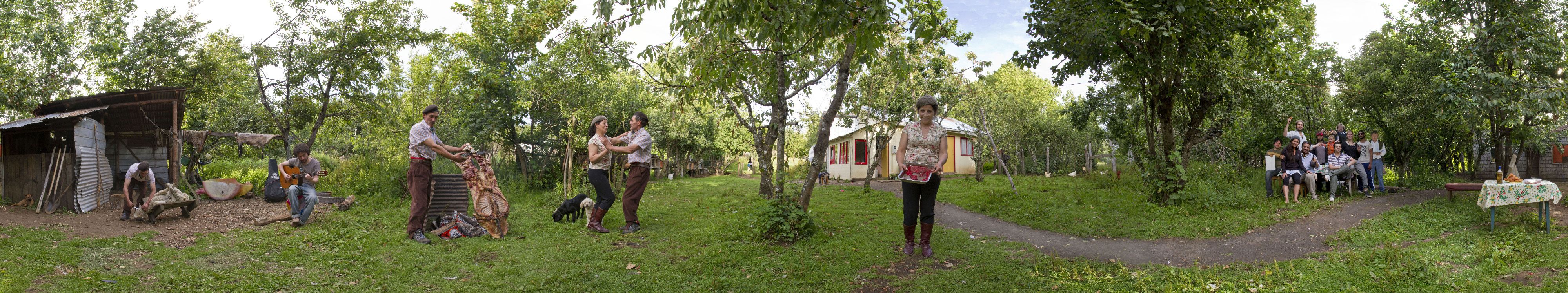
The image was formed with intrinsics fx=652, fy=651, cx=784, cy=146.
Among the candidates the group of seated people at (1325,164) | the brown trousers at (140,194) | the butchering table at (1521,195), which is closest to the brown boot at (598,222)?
the brown trousers at (140,194)

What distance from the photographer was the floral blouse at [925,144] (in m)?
4.72

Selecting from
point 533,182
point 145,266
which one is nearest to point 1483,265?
point 145,266

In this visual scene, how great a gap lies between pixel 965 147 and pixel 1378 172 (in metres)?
12.7

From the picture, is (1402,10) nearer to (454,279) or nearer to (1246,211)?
(1246,211)

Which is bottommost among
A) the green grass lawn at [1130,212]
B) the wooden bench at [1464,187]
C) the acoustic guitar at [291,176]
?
the green grass lawn at [1130,212]

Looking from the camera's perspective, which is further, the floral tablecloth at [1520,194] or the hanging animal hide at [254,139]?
the hanging animal hide at [254,139]

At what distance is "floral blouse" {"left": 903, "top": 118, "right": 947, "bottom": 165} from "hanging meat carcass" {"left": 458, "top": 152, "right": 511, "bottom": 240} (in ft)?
12.2

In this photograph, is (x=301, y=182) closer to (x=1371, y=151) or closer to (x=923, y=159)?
(x=923, y=159)

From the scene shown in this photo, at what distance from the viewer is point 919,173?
4723mm

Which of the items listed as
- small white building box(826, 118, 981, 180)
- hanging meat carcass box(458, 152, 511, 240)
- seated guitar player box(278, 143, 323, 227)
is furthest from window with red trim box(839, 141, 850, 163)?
hanging meat carcass box(458, 152, 511, 240)

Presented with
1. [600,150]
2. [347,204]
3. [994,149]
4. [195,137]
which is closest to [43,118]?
[347,204]

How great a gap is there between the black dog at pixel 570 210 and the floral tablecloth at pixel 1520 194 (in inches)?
346

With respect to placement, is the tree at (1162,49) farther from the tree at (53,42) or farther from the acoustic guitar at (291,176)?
the tree at (53,42)

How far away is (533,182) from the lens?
40.8 ft
